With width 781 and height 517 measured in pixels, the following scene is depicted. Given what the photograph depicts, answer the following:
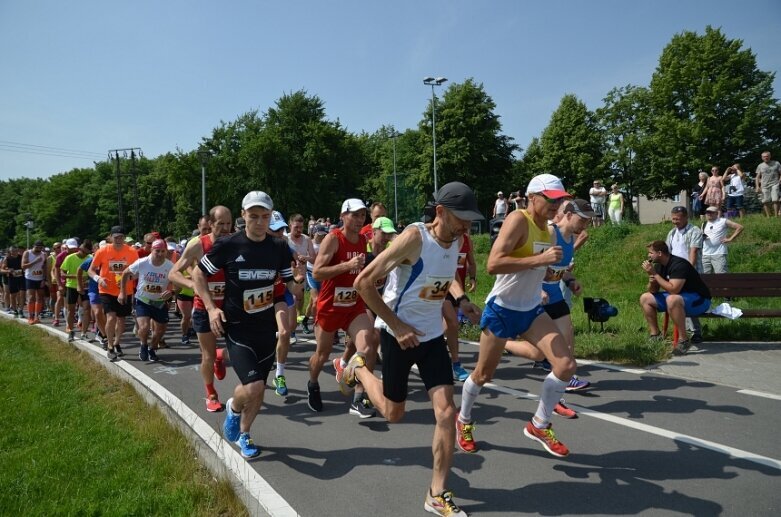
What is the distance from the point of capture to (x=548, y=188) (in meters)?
4.55

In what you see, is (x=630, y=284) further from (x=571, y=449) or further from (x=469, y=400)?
(x=469, y=400)

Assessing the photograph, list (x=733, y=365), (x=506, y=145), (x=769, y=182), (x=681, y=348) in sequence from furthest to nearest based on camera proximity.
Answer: (x=506, y=145) → (x=769, y=182) → (x=681, y=348) → (x=733, y=365)

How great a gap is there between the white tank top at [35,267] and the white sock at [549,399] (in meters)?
16.1

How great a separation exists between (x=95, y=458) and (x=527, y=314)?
3844mm

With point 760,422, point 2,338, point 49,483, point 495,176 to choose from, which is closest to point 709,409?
point 760,422

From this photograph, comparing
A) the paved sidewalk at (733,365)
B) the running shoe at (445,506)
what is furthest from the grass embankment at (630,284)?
the running shoe at (445,506)

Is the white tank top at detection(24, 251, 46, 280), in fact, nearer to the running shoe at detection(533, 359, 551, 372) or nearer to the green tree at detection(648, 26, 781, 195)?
the running shoe at detection(533, 359, 551, 372)

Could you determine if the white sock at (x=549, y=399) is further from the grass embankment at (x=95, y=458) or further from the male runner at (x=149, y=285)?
the male runner at (x=149, y=285)

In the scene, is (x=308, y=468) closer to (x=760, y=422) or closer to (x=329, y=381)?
(x=329, y=381)

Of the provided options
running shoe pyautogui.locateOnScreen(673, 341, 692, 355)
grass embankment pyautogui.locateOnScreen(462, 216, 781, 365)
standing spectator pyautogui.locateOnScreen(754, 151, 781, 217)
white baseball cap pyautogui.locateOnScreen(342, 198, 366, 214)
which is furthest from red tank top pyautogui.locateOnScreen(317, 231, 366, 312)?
standing spectator pyautogui.locateOnScreen(754, 151, 781, 217)

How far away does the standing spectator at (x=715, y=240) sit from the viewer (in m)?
11.1

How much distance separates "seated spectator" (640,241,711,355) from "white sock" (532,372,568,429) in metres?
4.28

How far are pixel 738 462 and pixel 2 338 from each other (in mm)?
13421

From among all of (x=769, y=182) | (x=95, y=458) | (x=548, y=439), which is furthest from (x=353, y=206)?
(x=769, y=182)
